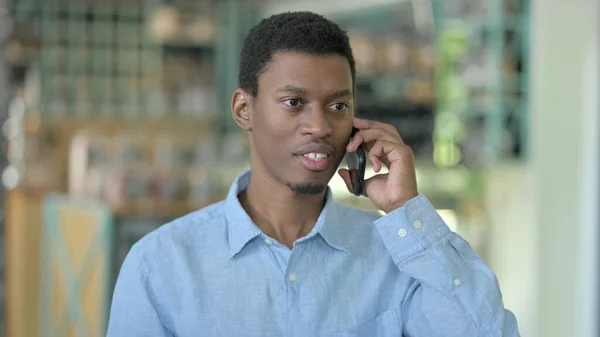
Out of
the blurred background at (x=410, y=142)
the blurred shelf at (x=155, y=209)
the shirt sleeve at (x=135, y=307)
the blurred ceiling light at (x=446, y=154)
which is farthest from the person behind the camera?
the blurred ceiling light at (x=446, y=154)

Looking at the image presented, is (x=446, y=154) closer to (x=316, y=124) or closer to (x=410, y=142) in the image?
(x=410, y=142)

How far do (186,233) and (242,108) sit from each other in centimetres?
24

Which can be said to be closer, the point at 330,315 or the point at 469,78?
the point at 330,315

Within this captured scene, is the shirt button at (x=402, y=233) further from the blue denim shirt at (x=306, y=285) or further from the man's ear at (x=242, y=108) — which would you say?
the man's ear at (x=242, y=108)

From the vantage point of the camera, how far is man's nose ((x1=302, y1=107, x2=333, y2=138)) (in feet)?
4.44

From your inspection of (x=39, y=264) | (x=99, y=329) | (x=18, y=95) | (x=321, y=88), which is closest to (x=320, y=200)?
(x=321, y=88)

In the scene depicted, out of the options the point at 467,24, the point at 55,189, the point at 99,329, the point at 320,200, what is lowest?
the point at 99,329

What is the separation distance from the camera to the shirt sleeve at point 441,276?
4.46 feet

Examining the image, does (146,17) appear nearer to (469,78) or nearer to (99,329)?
(469,78)

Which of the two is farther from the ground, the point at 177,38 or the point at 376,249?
the point at 177,38

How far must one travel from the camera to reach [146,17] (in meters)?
7.69

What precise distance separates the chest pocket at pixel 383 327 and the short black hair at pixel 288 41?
1.40ft

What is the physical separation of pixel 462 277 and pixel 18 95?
646cm

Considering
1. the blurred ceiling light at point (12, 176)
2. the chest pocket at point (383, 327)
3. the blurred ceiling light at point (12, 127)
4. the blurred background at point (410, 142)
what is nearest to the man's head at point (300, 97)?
the chest pocket at point (383, 327)
